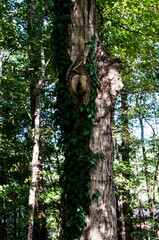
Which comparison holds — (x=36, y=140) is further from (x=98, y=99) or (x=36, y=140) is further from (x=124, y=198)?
(x=124, y=198)

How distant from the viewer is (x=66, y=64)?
2742 mm

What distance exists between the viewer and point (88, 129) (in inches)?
98.7

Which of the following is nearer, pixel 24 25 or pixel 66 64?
pixel 66 64

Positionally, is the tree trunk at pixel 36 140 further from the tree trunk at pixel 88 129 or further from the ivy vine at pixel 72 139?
the tree trunk at pixel 88 129

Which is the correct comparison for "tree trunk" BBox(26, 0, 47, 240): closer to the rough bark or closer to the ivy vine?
the ivy vine

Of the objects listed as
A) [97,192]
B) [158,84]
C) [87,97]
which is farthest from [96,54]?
[158,84]

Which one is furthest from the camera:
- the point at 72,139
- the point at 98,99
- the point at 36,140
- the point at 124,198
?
the point at 124,198

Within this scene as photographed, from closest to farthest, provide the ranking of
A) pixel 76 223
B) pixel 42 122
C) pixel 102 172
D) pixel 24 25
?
pixel 76 223, pixel 102 172, pixel 24 25, pixel 42 122

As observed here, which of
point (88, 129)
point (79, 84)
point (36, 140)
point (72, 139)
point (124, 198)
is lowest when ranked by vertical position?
point (124, 198)

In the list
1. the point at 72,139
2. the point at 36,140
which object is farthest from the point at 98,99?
the point at 36,140

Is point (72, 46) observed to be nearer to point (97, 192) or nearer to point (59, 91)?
point (59, 91)

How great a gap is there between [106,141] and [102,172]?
386 millimetres

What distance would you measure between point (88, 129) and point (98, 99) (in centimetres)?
45

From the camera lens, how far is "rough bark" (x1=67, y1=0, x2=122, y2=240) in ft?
7.50
